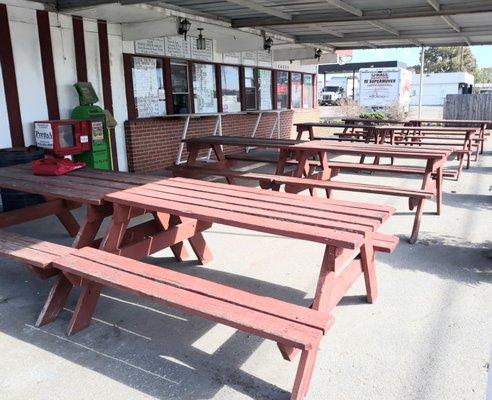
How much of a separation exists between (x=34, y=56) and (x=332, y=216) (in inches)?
212

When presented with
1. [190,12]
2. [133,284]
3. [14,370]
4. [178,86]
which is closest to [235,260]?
[133,284]

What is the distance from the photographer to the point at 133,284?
2.60 m

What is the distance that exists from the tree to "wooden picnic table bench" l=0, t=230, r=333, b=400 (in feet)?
200

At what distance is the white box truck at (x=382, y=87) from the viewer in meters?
24.2

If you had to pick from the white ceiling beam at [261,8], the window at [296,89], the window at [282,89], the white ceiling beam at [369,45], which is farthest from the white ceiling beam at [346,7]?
the window at [296,89]

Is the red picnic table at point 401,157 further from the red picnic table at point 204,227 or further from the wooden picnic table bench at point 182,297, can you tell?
the wooden picnic table bench at point 182,297

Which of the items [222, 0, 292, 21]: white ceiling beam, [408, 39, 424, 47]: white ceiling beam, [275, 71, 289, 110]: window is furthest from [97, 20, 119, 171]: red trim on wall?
[408, 39, 424, 47]: white ceiling beam

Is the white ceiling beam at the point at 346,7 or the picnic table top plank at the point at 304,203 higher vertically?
the white ceiling beam at the point at 346,7

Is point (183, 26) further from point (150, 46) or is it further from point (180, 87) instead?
point (180, 87)

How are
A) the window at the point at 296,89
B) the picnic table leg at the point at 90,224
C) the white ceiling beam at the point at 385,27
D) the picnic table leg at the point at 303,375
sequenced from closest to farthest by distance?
the picnic table leg at the point at 303,375 → the picnic table leg at the point at 90,224 → the white ceiling beam at the point at 385,27 → the window at the point at 296,89

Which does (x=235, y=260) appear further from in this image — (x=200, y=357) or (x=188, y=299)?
(x=188, y=299)

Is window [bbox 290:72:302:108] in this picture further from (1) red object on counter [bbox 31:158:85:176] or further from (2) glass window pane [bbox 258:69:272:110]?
(1) red object on counter [bbox 31:158:85:176]

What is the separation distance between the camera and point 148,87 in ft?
27.7

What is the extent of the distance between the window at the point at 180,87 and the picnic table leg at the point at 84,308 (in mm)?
6462
